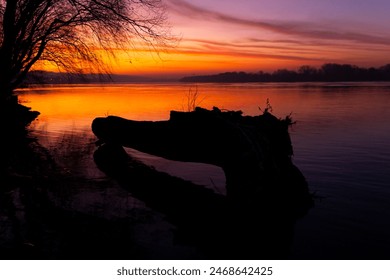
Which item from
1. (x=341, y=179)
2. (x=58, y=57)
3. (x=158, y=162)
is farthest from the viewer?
(x=58, y=57)

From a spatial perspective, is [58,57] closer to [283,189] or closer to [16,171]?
[16,171]

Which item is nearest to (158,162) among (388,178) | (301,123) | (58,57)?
(58,57)

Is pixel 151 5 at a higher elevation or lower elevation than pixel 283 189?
higher

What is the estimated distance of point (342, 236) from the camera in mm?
8539

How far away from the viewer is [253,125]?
1222cm

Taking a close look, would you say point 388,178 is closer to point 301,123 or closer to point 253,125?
point 253,125

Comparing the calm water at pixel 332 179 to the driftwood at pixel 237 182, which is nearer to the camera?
the calm water at pixel 332 179

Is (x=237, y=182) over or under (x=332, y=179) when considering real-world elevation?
over

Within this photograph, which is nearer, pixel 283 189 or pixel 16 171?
pixel 283 189

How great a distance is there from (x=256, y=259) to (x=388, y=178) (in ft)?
26.4

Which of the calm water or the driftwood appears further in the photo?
the driftwood

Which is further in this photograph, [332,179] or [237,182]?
[332,179]

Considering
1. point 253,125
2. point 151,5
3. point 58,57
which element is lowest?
point 253,125
